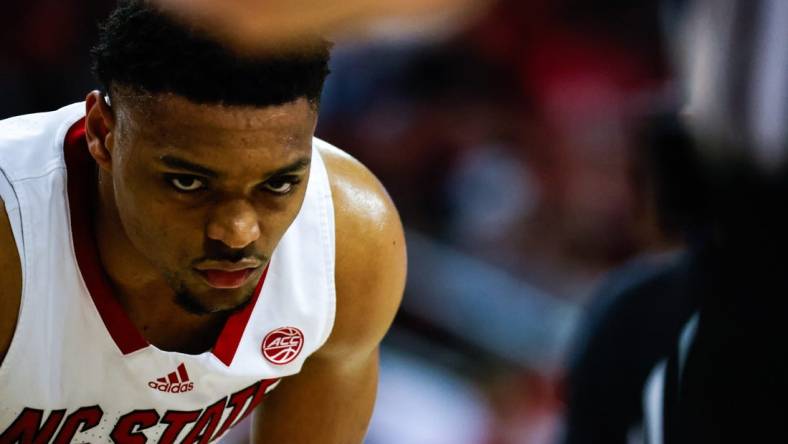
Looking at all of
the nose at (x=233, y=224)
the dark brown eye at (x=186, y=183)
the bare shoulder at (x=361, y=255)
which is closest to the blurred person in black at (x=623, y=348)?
the bare shoulder at (x=361, y=255)

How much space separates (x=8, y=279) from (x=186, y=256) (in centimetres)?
37

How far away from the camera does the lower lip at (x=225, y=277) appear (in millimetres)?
2318

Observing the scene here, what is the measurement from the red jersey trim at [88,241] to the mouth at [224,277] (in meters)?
0.29

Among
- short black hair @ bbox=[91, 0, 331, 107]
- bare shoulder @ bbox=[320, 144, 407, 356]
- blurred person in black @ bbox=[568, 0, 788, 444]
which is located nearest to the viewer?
blurred person in black @ bbox=[568, 0, 788, 444]

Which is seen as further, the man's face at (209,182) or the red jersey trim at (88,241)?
the red jersey trim at (88,241)

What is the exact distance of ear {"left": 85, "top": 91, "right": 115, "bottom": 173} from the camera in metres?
2.37

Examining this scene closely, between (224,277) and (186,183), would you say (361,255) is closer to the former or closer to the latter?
(224,277)

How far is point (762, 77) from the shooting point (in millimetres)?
1297

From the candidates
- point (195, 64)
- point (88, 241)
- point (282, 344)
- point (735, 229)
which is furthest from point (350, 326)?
point (735, 229)

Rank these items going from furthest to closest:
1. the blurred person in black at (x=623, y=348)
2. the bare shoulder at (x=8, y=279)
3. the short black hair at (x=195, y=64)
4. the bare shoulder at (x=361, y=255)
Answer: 1. the bare shoulder at (x=361, y=255)
2. the bare shoulder at (x=8, y=279)
3. the blurred person in black at (x=623, y=348)
4. the short black hair at (x=195, y=64)

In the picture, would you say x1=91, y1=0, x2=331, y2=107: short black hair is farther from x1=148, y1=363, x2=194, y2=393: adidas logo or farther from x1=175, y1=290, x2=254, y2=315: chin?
x1=148, y1=363, x2=194, y2=393: adidas logo

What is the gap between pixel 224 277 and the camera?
2.32 m

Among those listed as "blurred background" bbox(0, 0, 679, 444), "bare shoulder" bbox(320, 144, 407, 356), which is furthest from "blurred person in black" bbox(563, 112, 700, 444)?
"blurred background" bbox(0, 0, 679, 444)

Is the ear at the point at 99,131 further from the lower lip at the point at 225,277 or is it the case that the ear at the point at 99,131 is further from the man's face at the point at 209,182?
the lower lip at the point at 225,277
